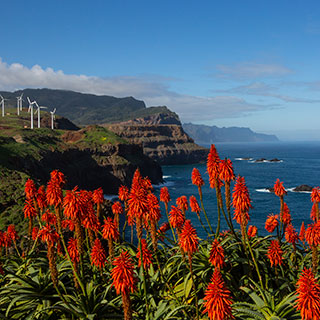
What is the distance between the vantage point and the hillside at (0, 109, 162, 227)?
81194mm

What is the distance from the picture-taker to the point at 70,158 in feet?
423

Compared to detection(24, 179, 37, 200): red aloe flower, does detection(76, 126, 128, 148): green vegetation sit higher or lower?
higher

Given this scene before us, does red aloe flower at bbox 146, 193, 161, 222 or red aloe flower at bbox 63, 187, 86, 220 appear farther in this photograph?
red aloe flower at bbox 146, 193, 161, 222

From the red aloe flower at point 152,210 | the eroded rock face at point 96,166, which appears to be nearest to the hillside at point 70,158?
the eroded rock face at point 96,166

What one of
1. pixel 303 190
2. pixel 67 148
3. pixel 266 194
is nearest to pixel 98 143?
pixel 67 148

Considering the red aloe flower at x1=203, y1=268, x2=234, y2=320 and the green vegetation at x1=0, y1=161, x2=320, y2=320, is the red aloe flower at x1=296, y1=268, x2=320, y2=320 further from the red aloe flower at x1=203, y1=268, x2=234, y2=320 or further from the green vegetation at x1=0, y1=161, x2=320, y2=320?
the red aloe flower at x1=203, y1=268, x2=234, y2=320

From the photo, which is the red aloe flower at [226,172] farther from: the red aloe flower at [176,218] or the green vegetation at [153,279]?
the red aloe flower at [176,218]

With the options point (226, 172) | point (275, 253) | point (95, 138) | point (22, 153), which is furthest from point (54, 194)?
point (95, 138)

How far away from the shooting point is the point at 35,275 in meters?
12.9

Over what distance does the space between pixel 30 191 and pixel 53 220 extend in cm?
194

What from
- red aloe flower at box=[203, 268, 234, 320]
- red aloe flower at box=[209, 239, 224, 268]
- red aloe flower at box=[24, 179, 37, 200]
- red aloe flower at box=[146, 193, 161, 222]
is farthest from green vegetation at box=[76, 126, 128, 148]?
red aloe flower at box=[203, 268, 234, 320]

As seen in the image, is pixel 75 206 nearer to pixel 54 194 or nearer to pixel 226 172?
pixel 54 194

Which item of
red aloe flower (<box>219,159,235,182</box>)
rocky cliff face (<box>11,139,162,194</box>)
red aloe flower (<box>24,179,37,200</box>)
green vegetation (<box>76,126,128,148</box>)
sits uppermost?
green vegetation (<box>76,126,128,148</box>)

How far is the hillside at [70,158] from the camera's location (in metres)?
81.2
